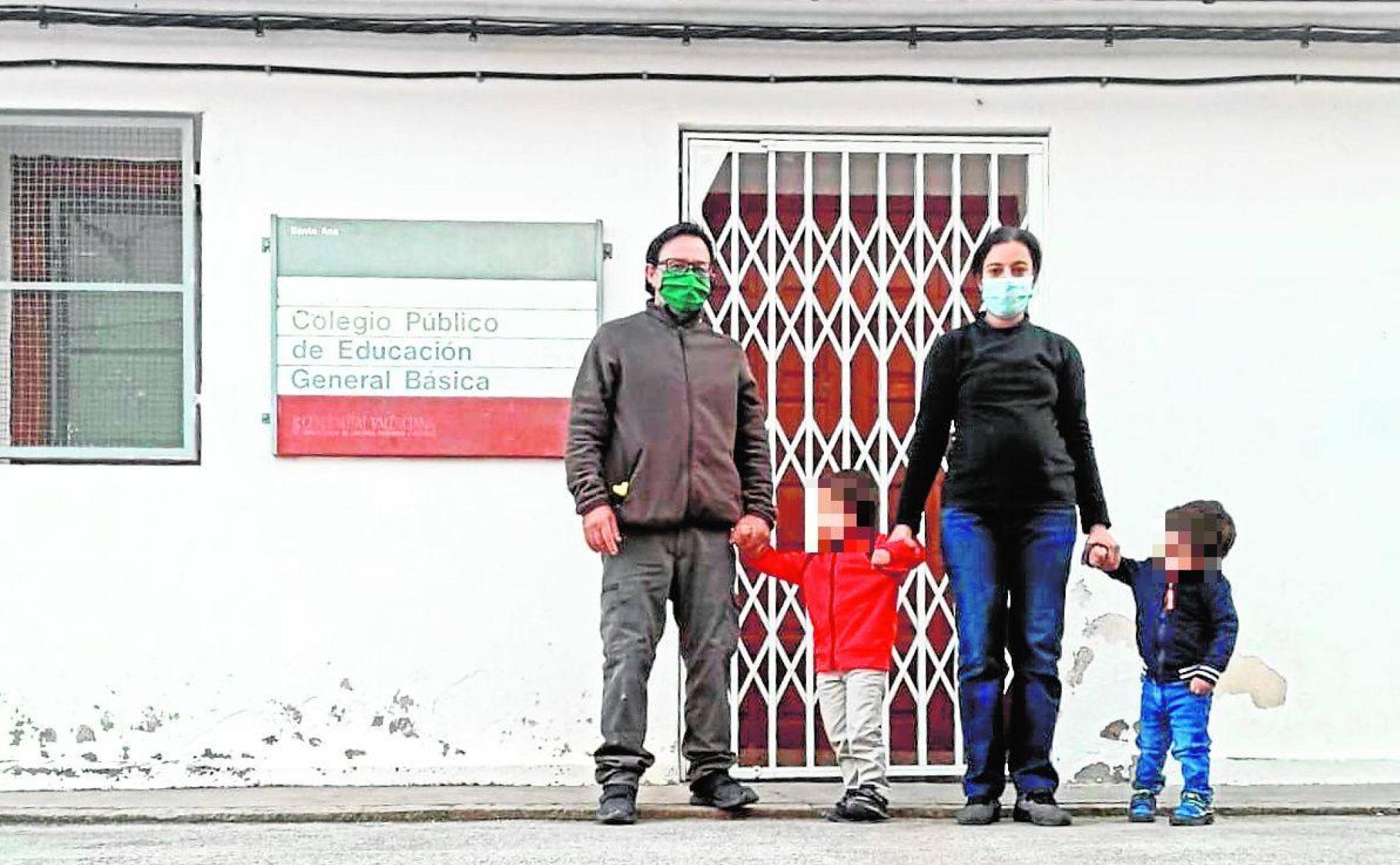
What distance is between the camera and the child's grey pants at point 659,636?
23.6 feet

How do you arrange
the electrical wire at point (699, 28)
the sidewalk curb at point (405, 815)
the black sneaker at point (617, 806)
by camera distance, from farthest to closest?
1. the electrical wire at point (699, 28)
2. the sidewalk curb at point (405, 815)
3. the black sneaker at point (617, 806)

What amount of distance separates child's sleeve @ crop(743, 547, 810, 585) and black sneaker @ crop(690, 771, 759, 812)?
27.9 inches

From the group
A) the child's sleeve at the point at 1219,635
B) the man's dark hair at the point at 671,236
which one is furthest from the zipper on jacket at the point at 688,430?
the child's sleeve at the point at 1219,635

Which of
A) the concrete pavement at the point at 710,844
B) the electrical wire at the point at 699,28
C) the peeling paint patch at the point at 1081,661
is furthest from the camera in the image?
the peeling paint patch at the point at 1081,661

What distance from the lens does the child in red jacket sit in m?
7.20

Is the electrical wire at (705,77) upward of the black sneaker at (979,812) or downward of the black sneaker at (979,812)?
upward

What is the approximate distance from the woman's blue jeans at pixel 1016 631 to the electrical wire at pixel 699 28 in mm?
1998

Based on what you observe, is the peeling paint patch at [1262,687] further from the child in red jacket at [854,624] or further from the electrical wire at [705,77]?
the electrical wire at [705,77]

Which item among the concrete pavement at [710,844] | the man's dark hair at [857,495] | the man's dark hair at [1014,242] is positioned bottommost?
the concrete pavement at [710,844]

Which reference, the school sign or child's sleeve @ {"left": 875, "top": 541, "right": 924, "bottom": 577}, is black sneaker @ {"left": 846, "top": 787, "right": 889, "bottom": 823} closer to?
child's sleeve @ {"left": 875, "top": 541, "right": 924, "bottom": 577}

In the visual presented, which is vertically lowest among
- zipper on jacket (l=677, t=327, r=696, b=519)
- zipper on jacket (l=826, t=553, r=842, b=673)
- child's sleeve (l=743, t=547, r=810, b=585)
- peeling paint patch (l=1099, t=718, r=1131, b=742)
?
peeling paint patch (l=1099, t=718, r=1131, b=742)

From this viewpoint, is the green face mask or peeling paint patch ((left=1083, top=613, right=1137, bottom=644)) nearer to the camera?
the green face mask

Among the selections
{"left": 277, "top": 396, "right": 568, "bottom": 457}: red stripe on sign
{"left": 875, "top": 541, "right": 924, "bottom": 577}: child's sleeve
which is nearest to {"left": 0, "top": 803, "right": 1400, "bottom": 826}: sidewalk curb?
{"left": 875, "top": 541, "right": 924, "bottom": 577}: child's sleeve

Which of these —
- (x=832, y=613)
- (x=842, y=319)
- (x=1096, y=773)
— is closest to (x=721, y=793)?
(x=832, y=613)
